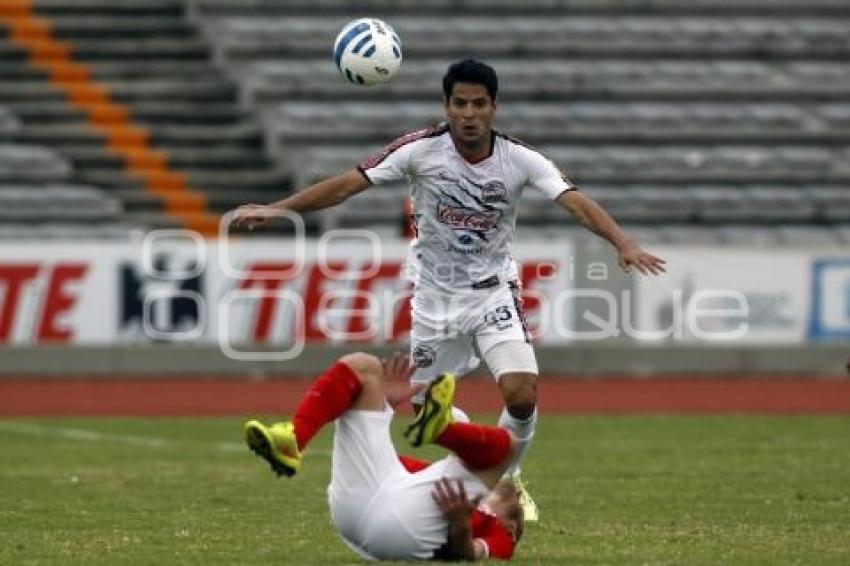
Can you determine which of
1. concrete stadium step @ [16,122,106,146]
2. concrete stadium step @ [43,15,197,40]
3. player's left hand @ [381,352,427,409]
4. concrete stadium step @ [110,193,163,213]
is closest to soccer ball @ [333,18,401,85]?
player's left hand @ [381,352,427,409]

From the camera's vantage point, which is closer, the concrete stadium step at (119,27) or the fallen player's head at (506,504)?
the fallen player's head at (506,504)

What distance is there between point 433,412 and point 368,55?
343 cm

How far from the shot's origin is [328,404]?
344 inches

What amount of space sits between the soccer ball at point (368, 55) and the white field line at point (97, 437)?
604 cm

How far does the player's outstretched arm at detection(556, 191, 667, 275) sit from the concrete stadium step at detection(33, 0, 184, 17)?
23.9 m

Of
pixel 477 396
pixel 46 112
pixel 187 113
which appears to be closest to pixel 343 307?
pixel 477 396

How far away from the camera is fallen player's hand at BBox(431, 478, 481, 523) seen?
8.84 m

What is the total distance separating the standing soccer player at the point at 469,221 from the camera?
10.6 m

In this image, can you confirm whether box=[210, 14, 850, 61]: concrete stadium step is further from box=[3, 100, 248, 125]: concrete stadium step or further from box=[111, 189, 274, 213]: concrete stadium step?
box=[111, 189, 274, 213]: concrete stadium step

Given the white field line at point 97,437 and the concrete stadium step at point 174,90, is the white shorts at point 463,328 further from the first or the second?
the concrete stadium step at point 174,90

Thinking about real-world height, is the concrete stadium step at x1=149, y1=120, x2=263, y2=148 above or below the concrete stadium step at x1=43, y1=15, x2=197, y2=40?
below

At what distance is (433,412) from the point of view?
8.53 metres

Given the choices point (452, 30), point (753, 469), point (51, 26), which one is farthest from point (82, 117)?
point (753, 469)

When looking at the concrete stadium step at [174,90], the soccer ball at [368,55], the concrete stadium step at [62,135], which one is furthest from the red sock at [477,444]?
the concrete stadium step at [174,90]
